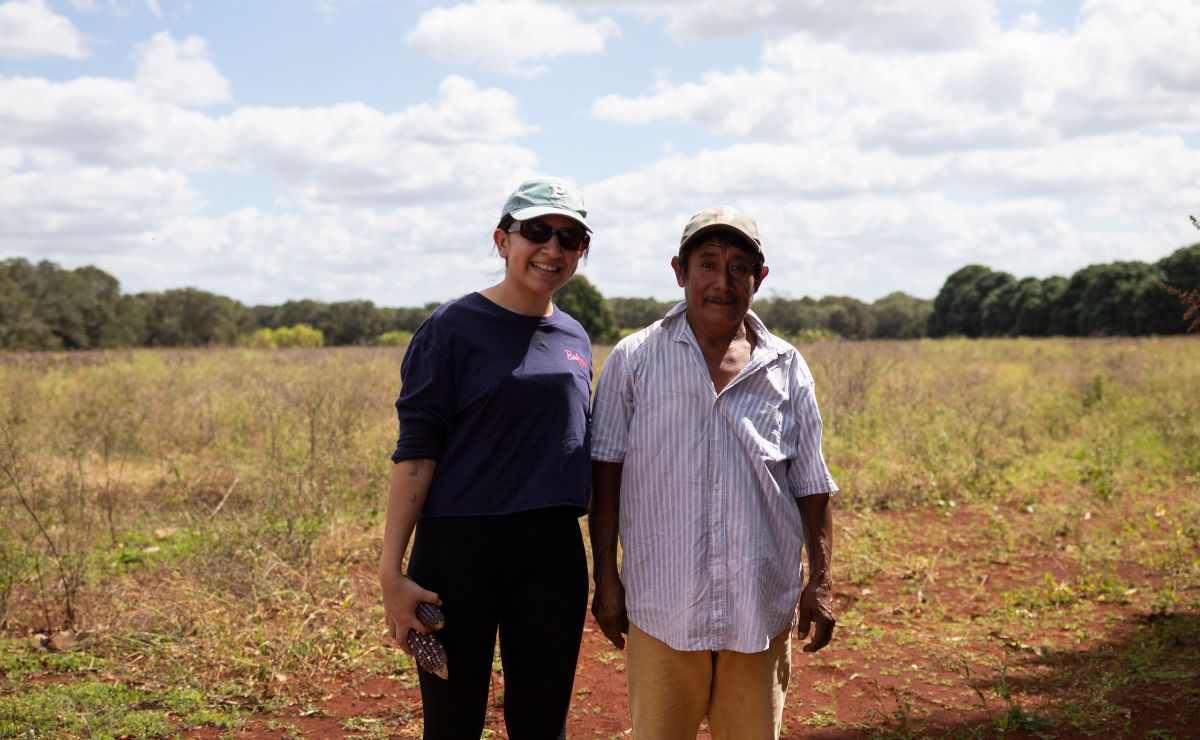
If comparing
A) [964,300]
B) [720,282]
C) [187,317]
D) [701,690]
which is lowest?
[701,690]

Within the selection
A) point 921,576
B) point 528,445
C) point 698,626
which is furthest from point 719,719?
point 921,576

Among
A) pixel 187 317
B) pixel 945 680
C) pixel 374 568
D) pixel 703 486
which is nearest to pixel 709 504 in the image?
pixel 703 486

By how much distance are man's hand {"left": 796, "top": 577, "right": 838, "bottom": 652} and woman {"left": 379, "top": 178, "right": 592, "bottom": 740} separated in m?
0.58

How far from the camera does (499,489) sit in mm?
2217

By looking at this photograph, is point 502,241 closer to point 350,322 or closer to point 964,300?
point 350,322

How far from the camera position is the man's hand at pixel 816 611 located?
2336 millimetres

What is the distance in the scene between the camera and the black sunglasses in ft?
7.54

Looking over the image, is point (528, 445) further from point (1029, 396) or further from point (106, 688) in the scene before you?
point (1029, 396)

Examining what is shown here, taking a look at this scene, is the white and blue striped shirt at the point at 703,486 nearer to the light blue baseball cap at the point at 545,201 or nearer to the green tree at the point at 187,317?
the light blue baseball cap at the point at 545,201

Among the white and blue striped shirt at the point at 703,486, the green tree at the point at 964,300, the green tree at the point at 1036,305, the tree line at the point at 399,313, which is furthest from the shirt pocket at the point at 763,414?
the green tree at the point at 964,300

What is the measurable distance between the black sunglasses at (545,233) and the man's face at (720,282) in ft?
1.01

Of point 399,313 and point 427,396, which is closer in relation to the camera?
point 427,396

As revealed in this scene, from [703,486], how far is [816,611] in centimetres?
47

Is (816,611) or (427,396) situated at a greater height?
(427,396)
